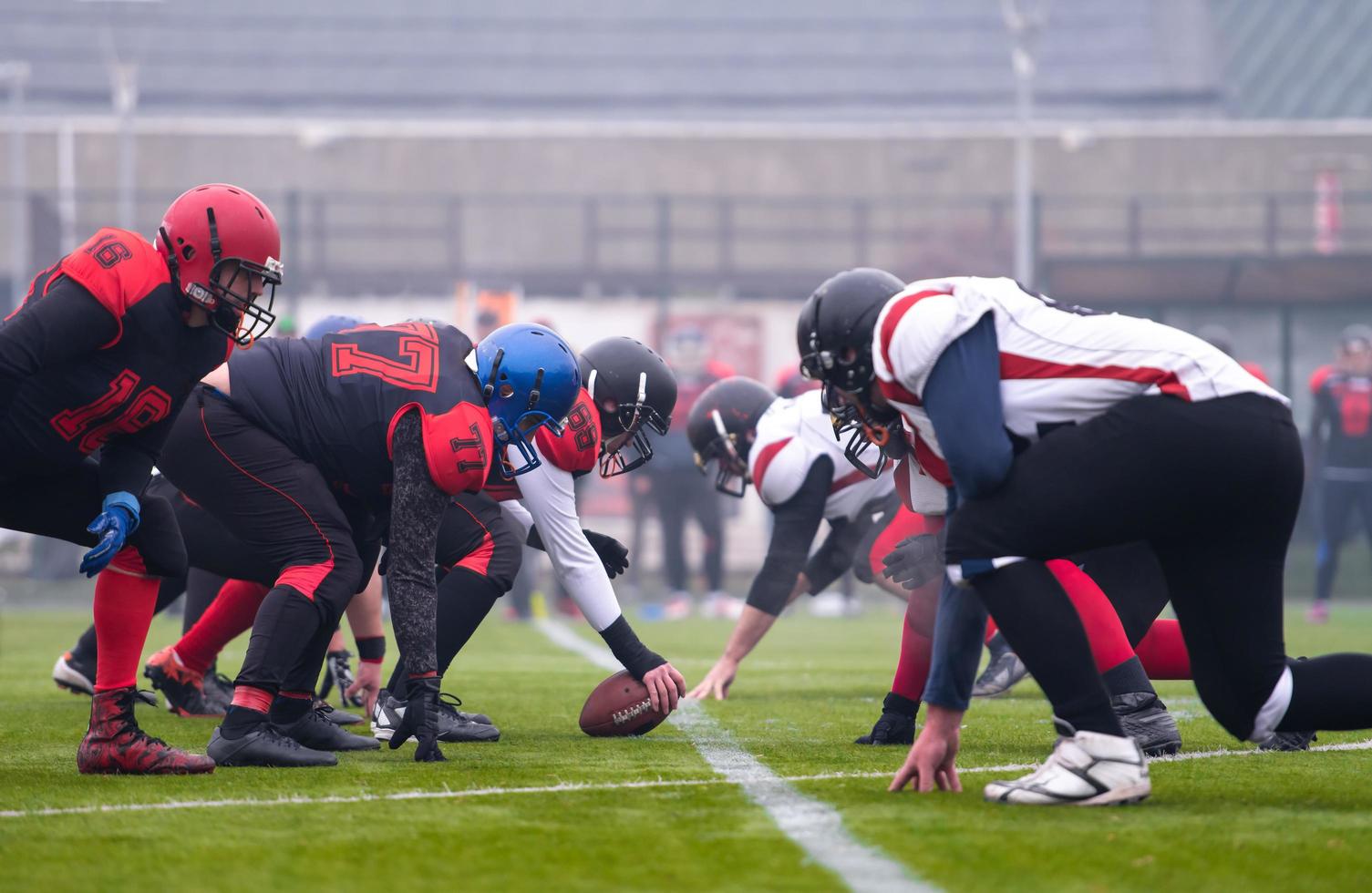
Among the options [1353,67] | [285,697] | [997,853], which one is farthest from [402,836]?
[1353,67]

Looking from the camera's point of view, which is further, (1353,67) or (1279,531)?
(1353,67)

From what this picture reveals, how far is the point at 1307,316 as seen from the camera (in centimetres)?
1662

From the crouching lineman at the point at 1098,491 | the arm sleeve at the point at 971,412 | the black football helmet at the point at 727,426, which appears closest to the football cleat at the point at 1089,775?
the crouching lineman at the point at 1098,491

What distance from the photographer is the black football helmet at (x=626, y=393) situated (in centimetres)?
611

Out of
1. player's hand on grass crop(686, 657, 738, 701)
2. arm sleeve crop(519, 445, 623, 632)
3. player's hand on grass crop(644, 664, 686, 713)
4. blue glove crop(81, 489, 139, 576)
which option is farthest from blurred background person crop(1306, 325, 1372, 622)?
blue glove crop(81, 489, 139, 576)

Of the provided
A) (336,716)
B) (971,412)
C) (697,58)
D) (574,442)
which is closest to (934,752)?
(971,412)

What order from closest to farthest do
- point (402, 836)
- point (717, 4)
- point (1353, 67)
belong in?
point (402, 836), point (1353, 67), point (717, 4)

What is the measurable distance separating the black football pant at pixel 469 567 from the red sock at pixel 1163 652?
2155 mm

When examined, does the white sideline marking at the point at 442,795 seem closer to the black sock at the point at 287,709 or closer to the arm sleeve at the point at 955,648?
the arm sleeve at the point at 955,648

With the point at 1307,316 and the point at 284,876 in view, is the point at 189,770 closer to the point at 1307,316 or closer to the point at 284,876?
the point at 284,876

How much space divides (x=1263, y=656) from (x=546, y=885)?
186 cm

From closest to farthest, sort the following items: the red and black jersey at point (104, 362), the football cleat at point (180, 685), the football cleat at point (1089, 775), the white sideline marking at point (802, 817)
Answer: the white sideline marking at point (802, 817) < the football cleat at point (1089, 775) < the red and black jersey at point (104, 362) < the football cleat at point (180, 685)

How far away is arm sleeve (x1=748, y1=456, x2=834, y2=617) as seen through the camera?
22.1ft

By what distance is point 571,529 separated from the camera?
547cm
